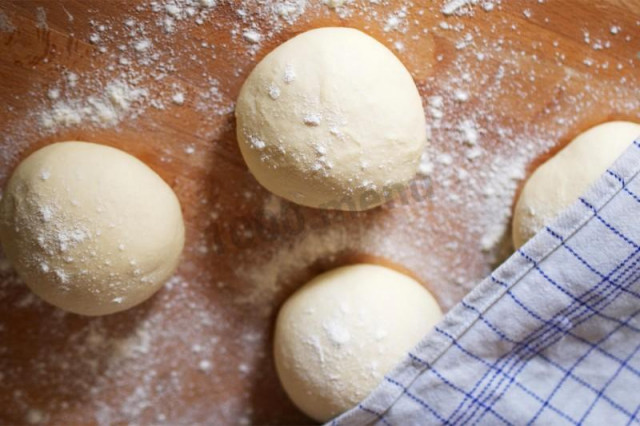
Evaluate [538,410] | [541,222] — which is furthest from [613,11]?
[538,410]

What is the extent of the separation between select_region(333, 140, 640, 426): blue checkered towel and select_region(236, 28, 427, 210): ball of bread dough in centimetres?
24

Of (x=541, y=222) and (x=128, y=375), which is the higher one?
(x=541, y=222)

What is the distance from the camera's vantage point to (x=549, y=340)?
3.22 ft

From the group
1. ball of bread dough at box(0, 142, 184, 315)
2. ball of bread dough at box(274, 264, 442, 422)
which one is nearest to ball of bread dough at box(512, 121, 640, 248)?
ball of bread dough at box(274, 264, 442, 422)

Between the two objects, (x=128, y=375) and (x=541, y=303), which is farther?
(x=128, y=375)

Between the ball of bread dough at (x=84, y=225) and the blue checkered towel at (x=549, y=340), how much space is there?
40 centimetres

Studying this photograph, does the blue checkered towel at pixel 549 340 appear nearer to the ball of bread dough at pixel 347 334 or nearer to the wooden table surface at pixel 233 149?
the ball of bread dough at pixel 347 334

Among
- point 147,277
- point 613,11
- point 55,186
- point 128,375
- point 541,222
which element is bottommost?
point 128,375

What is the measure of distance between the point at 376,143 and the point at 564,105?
1.11 feet

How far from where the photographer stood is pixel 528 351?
3.24 feet

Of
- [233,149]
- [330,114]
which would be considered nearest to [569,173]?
[330,114]

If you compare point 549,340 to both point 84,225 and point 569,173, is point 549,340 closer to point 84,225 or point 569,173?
point 569,173

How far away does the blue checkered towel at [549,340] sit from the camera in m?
0.89

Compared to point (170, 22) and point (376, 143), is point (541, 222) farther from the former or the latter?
point (170, 22)
